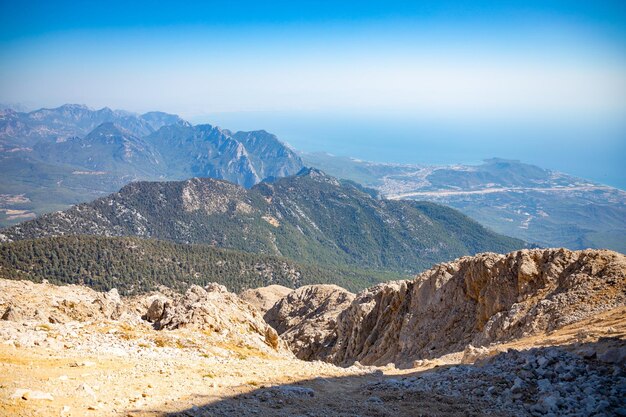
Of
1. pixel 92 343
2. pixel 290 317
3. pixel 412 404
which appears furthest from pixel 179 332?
pixel 290 317

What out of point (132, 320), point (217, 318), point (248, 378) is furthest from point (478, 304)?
point (132, 320)

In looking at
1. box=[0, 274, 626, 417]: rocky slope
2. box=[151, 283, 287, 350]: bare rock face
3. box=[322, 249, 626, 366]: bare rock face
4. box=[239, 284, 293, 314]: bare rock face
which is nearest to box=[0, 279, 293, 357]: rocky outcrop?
box=[151, 283, 287, 350]: bare rock face

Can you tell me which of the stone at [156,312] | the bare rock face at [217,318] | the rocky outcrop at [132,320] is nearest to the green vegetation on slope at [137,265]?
the rocky outcrop at [132,320]

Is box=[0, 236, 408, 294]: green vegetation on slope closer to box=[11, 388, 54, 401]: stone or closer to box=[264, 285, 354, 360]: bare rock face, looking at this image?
box=[264, 285, 354, 360]: bare rock face

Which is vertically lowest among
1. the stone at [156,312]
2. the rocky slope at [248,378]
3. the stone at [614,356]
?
the stone at [156,312]

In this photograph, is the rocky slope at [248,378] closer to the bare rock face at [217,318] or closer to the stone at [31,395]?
the stone at [31,395]

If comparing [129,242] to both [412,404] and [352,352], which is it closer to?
[352,352]
